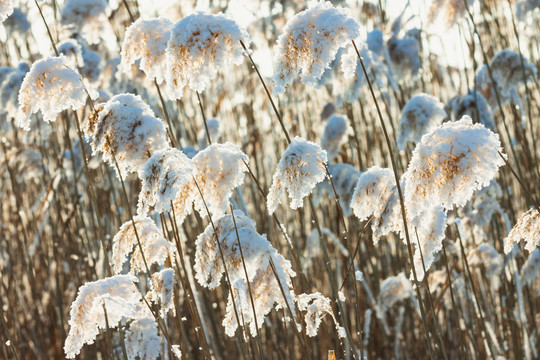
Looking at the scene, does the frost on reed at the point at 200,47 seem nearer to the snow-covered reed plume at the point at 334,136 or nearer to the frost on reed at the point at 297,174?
the frost on reed at the point at 297,174

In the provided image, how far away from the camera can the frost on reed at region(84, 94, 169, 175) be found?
131cm

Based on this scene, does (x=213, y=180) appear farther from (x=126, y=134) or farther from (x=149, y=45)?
(x=149, y=45)

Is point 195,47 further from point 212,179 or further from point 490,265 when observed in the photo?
point 490,265

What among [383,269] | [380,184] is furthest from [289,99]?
[380,184]

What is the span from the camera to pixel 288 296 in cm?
129

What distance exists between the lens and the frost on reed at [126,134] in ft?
4.30

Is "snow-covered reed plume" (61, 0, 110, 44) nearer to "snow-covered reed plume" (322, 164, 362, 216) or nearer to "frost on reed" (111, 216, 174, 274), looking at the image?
"snow-covered reed plume" (322, 164, 362, 216)

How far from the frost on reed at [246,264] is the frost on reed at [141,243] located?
0.55ft

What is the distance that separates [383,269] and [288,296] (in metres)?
1.89

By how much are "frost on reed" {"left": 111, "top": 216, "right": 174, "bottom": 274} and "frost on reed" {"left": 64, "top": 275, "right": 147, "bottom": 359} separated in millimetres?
157

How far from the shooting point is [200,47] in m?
1.25

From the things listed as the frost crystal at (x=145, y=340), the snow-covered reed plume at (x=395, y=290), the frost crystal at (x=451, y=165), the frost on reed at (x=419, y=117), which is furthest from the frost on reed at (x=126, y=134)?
the snow-covered reed plume at (x=395, y=290)

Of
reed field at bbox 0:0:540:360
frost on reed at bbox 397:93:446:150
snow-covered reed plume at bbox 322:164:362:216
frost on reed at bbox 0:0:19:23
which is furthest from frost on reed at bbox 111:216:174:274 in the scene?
snow-covered reed plume at bbox 322:164:362:216

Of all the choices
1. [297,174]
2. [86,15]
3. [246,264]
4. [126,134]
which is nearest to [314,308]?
[246,264]
